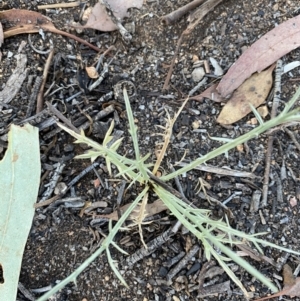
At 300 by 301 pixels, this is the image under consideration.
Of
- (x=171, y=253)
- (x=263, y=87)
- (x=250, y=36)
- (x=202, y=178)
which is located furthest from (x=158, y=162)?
(x=250, y=36)

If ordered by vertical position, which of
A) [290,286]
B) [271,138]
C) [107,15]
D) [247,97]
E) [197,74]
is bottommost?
[290,286]

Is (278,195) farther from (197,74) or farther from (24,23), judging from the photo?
(24,23)

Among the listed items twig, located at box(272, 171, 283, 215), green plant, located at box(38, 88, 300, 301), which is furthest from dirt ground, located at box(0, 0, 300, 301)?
green plant, located at box(38, 88, 300, 301)

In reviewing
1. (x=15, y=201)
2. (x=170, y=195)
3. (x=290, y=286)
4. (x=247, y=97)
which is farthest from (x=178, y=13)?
(x=290, y=286)

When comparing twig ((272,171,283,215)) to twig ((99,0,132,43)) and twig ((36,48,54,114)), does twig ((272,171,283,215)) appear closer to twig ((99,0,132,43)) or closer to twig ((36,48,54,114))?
twig ((99,0,132,43))

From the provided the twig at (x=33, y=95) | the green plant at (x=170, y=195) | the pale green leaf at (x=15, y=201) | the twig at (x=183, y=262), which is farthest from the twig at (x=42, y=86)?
the twig at (x=183, y=262)

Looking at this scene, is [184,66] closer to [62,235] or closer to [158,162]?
[158,162]
